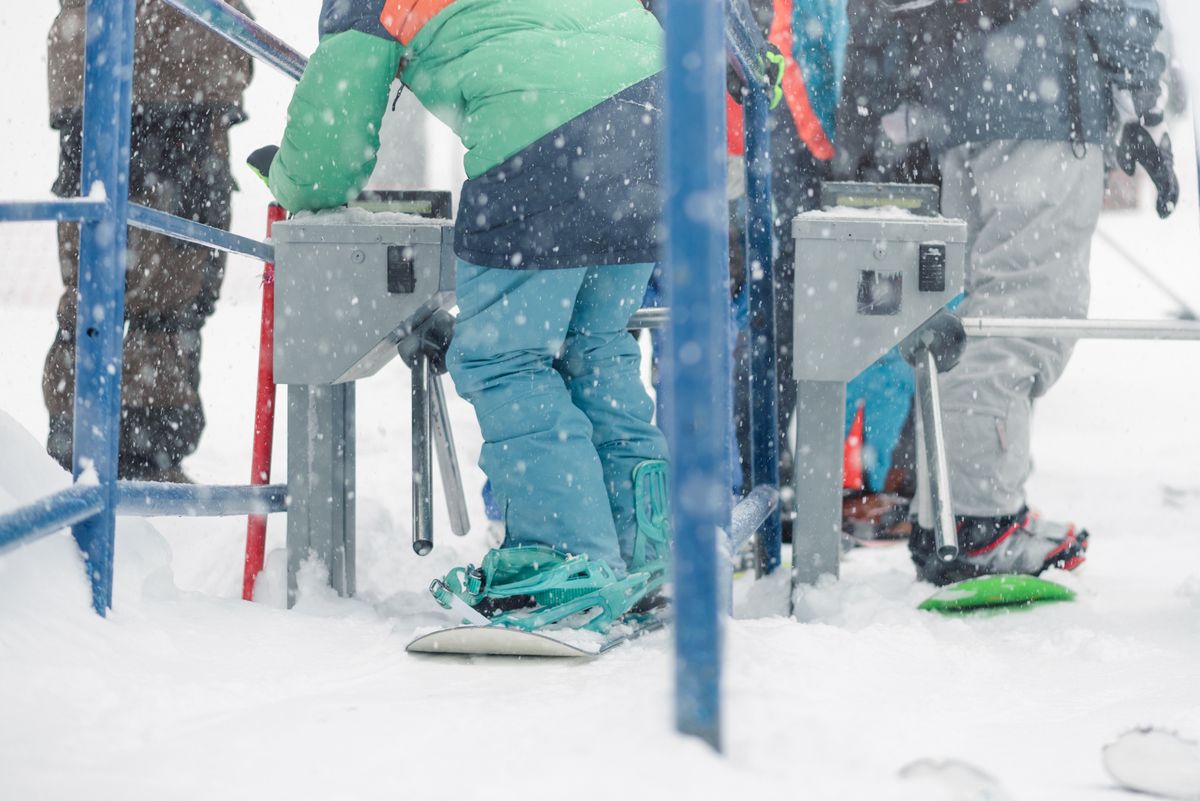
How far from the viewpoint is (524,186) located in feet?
5.37

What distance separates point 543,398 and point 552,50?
0.49 metres

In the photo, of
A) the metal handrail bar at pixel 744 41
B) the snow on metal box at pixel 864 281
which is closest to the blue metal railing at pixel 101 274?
the metal handrail bar at pixel 744 41

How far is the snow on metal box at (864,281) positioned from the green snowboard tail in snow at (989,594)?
0.40m

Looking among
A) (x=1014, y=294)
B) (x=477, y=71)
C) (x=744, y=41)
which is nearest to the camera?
(x=477, y=71)

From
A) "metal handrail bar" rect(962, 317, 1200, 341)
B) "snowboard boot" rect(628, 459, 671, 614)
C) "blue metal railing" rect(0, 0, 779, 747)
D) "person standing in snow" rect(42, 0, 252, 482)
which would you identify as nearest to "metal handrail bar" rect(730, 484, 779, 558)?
"blue metal railing" rect(0, 0, 779, 747)

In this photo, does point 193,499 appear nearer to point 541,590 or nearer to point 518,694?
point 541,590

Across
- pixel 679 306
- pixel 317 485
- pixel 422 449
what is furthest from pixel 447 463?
pixel 679 306

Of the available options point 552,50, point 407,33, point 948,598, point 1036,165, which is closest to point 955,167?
point 1036,165

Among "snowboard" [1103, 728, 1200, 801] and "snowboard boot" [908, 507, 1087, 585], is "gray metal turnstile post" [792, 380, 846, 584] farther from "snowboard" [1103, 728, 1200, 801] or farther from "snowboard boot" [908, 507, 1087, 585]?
"snowboard" [1103, 728, 1200, 801]

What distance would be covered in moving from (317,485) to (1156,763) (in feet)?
4.39

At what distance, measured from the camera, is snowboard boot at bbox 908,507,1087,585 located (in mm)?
2199

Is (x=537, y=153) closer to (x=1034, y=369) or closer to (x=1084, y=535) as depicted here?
(x=1034, y=369)

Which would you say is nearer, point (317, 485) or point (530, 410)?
point (530, 410)

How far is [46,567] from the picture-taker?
1254 mm
